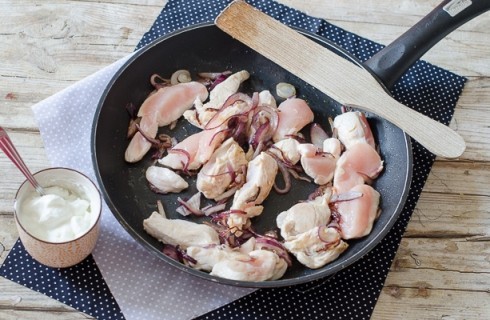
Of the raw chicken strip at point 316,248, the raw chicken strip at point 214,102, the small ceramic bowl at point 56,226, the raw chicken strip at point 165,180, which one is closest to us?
the small ceramic bowl at point 56,226

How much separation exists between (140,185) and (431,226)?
0.78 m

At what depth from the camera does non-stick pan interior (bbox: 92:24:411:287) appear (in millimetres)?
1840

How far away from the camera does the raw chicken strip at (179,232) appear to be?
183 centimetres

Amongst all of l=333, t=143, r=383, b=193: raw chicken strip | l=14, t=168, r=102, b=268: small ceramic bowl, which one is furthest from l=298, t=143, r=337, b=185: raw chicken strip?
l=14, t=168, r=102, b=268: small ceramic bowl

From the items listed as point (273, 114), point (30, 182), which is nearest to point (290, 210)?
point (273, 114)

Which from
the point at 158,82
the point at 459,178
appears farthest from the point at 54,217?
the point at 459,178

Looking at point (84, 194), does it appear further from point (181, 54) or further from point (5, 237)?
point (181, 54)

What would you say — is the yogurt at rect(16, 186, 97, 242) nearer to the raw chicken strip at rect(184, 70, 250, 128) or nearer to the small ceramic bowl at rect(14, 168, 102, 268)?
the small ceramic bowl at rect(14, 168, 102, 268)

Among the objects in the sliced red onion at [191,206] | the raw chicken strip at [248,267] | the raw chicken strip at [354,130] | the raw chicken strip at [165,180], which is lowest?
the sliced red onion at [191,206]

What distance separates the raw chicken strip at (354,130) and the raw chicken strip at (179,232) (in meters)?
0.44

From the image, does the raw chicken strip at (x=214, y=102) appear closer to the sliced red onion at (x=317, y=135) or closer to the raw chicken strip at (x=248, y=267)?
the sliced red onion at (x=317, y=135)

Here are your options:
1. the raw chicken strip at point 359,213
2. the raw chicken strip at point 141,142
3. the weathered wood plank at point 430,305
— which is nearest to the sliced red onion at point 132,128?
the raw chicken strip at point 141,142

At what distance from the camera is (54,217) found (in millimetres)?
1748

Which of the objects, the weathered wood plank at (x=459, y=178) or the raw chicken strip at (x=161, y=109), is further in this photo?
the weathered wood plank at (x=459, y=178)
